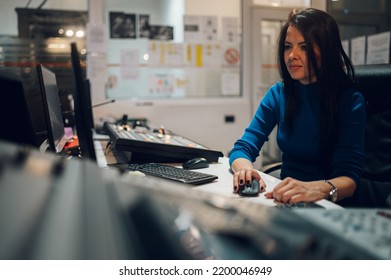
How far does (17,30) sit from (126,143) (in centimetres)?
253

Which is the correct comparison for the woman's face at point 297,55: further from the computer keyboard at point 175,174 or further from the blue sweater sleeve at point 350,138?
the computer keyboard at point 175,174

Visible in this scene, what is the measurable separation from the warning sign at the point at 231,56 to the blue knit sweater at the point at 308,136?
89.3 inches

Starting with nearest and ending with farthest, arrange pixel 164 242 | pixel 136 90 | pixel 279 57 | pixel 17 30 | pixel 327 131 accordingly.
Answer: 1. pixel 164 242
2. pixel 327 131
3. pixel 279 57
4. pixel 17 30
5. pixel 136 90

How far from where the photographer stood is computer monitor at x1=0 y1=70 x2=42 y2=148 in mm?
548

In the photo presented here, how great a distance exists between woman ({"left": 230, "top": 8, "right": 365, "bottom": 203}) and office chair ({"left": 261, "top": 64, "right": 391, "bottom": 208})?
8cm

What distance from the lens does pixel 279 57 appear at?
1.56 meters

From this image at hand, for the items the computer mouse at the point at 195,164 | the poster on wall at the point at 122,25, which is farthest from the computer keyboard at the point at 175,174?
the poster on wall at the point at 122,25

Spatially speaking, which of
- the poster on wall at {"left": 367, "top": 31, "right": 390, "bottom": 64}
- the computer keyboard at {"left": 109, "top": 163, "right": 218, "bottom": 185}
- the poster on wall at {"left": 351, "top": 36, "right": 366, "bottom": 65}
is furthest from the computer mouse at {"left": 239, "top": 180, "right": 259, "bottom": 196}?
the poster on wall at {"left": 351, "top": 36, "right": 366, "bottom": 65}

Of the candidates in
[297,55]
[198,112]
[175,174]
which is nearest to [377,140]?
[297,55]

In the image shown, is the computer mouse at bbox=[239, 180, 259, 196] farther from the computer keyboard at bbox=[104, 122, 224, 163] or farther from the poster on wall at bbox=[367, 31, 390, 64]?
the poster on wall at bbox=[367, 31, 390, 64]

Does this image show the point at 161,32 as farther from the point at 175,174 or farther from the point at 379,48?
the point at 175,174
